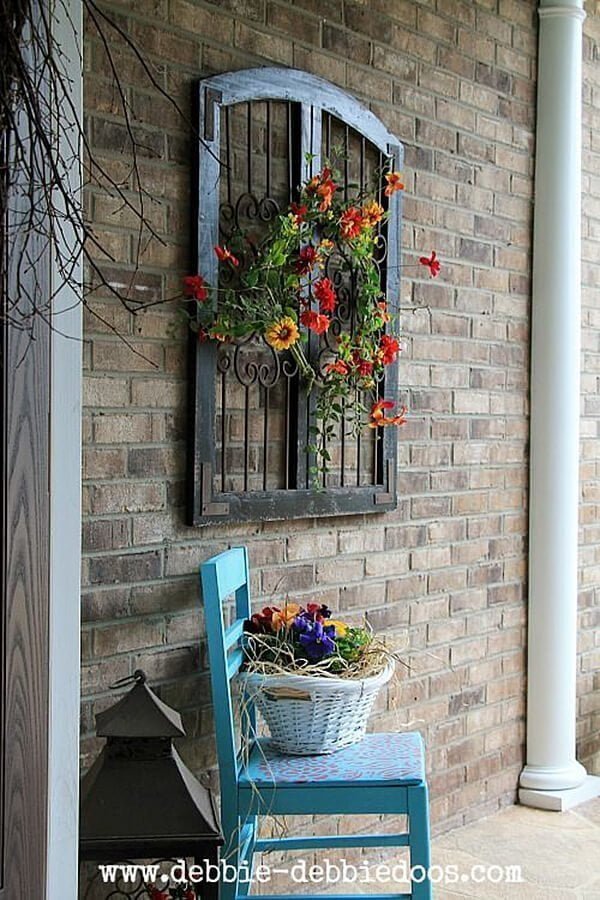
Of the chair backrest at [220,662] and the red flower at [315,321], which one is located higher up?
the red flower at [315,321]

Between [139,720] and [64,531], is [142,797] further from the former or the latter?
[64,531]

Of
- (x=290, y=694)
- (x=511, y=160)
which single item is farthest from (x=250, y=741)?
(x=511, y=160)

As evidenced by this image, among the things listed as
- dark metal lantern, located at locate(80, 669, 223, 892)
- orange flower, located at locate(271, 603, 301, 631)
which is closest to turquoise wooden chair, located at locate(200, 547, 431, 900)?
orange flower, located at locate(271, 603, 301, 631)

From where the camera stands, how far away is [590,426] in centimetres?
453

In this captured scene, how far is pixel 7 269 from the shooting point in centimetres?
171

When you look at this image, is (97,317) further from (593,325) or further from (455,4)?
(593,325)

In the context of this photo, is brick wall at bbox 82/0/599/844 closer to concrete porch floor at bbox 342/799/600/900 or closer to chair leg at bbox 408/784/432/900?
concrete porch floor at bbox 342/799/600/900

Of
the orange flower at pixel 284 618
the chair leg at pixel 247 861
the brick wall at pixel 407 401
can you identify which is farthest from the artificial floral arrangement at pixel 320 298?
the chair leg at pixel 247 861

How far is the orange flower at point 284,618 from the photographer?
9.66 feet

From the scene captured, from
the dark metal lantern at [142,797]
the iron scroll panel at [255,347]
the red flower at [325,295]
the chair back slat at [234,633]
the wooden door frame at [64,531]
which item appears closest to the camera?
the wooden door frame at [64,531]

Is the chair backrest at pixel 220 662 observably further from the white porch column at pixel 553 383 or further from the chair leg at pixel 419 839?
the white porch column at pixel 553 383

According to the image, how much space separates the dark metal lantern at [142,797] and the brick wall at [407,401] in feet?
1.23

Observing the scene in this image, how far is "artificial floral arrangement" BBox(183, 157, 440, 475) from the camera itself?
3.03m

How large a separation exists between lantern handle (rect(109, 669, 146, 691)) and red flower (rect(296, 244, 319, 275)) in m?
1.06
